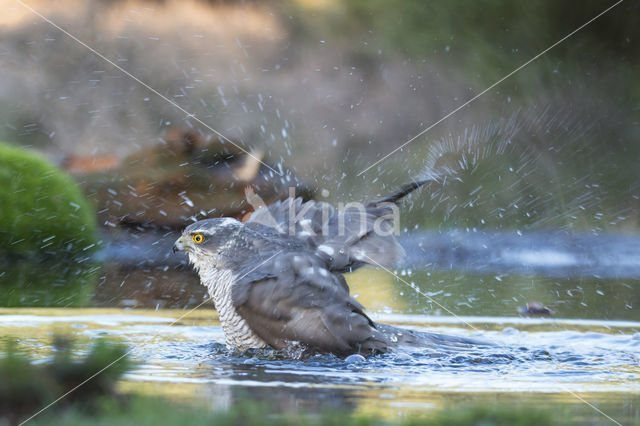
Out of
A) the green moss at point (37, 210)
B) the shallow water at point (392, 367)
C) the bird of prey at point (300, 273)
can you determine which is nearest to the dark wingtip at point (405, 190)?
the bird of prey at point (300, 273)

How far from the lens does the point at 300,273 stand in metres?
3.36

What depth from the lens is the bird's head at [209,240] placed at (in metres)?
3.74

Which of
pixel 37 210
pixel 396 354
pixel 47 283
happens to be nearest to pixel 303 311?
pixel 396 354

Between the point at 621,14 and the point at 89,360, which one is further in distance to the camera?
the point at 621,14

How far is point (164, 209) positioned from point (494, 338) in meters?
8.46

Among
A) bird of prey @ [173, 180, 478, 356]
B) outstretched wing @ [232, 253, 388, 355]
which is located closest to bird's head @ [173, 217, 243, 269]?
bird of prey @ [173, 180, 478, 356]

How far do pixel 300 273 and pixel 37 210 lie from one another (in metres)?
5.75

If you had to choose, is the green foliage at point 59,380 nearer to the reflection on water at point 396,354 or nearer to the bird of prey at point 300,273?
the reflection on water at point 396,354

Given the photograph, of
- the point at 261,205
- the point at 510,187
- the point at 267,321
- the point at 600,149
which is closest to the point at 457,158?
the point at 510,187

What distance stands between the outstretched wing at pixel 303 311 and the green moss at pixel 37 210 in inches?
218

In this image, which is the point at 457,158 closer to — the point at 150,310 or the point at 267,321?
the point at 150,310

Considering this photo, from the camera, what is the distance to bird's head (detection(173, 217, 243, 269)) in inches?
147

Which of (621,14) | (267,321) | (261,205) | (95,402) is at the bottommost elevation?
(95,402)

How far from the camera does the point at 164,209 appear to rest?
11.6 meters
